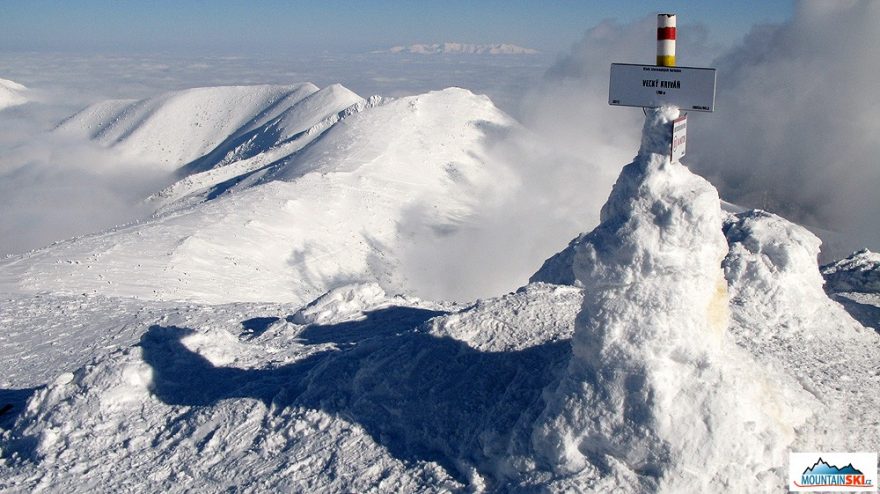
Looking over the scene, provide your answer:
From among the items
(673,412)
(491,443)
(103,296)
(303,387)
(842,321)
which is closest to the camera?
(673,412)

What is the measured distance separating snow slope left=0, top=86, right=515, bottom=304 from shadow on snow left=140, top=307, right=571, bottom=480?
7311 mm

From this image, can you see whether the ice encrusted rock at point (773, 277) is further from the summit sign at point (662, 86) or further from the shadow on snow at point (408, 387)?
the summit sign at point (662, 86)

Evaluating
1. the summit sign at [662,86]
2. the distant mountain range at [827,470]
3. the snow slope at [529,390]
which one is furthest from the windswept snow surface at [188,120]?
the distant mountain range at [827,470]

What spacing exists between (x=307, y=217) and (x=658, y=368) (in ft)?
64.6

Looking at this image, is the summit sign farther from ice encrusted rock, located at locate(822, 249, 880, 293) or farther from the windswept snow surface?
the windswept snow surface

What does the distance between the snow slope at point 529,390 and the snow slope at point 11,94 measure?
9569 centimetres

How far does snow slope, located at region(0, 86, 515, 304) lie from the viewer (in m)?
16.4

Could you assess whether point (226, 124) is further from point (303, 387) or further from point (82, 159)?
point (303, 387)

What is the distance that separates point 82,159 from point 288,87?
725 inches

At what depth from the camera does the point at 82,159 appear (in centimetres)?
6003

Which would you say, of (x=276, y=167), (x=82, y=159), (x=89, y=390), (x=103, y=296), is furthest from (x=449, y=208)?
(x=82, y=159)

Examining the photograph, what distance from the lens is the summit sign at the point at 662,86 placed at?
5664mm

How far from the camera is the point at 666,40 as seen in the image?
225 inches

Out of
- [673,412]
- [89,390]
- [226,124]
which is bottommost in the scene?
[89,390]
